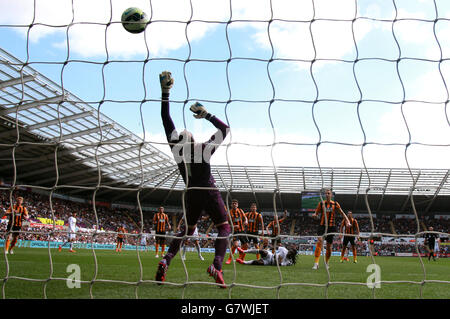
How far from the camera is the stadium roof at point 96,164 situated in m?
17.8

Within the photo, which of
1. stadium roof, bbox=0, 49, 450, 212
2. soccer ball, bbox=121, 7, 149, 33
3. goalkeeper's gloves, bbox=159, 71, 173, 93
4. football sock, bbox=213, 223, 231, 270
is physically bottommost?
football sock, bbox=213, 223, 231, 270

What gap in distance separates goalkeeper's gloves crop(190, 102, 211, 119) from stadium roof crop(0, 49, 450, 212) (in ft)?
25.3

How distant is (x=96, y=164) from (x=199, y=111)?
1013cm

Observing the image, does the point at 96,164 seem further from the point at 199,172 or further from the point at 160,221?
the point at 199,172

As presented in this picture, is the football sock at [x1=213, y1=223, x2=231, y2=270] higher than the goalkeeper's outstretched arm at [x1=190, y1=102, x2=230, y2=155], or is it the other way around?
the goalkeeper's outstretched arm at [x1=190, y1=102, x2=230, y2=155]

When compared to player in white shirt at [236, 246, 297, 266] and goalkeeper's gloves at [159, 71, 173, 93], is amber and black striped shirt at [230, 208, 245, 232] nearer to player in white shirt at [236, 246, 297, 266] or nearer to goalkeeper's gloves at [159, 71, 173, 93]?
player in white shirt at [236, 246, 297, 266]

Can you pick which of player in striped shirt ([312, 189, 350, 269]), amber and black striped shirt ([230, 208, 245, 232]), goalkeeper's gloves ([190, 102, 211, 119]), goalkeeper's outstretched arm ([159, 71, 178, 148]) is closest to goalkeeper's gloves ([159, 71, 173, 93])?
goalkeeper's outstretched arm ([159, 71, 178, 148])

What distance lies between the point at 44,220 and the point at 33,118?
12.3 metres

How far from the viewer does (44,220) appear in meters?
30.8

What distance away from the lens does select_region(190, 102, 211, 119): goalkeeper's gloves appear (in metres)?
4.30

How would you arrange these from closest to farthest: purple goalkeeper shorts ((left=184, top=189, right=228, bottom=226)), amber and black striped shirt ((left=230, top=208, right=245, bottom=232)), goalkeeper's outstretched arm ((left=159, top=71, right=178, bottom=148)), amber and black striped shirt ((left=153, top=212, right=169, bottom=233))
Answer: goalkeeper's outstretched arm ((left=159, top=71, right=178, bottom=148)) → purple goalkeeper shorts ((left=184, top=189, right=228, bottom=226)) → amber and black striped shirt ((left=230, top=208, right=245, bottom=232)) → amber and black striped shirt ((left=153, top=212, right=169, bottom=233))

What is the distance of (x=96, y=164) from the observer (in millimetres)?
13539

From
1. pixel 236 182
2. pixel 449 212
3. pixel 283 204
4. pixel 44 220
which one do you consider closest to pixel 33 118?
pixel 44 220

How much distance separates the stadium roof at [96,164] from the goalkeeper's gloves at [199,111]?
7.70m
